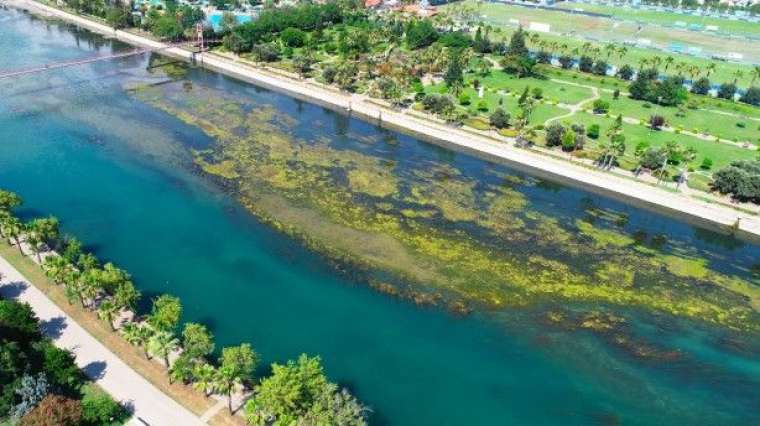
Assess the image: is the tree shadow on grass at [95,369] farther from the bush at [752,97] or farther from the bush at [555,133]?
the bush at [752,97]

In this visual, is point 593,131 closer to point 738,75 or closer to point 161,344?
point 738,75

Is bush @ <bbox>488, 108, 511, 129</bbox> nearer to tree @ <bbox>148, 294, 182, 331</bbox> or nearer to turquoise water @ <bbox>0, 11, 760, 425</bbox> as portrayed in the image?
turquoise water @ <bbox>0, 11, 760, 425</bbox>

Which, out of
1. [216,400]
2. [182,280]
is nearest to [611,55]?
[182,280]

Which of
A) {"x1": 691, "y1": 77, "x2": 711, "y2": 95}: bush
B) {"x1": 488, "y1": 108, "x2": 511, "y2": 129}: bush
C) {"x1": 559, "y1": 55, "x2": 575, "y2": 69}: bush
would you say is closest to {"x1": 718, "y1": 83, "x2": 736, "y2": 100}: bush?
{"x1": 691, "y1": 77, "x2": 711, "y2": 95}: bush

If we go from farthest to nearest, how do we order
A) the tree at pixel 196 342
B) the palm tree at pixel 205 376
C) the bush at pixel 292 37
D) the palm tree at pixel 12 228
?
Answer: the bush at pixel 292 37, the palm tree at pixel 12 228, the tree at pixel 196 342, the palm tree at pixel 205 376

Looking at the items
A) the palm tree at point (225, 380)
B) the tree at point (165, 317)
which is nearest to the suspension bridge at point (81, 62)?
the tree at point (165, 317)

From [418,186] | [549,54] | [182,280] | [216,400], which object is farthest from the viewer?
[549,54]

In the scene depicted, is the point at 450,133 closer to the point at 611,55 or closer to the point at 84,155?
the point at 84,155
